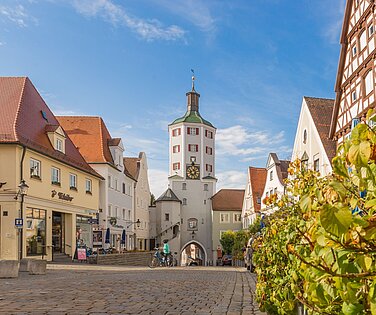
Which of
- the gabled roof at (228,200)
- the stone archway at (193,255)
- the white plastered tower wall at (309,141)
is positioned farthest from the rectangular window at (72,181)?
the stone archway at (193,255)

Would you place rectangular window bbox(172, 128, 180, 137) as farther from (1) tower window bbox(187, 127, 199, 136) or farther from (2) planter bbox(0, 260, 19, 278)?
(2) planter bbox(0, 260, 19, 278)

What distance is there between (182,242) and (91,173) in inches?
1507

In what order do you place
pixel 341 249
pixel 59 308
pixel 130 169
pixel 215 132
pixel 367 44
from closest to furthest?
1. pixel 341 249
2. pixel 59 308
3. pixel 367 44
4. pixel 130 169
5. pixel 215 132

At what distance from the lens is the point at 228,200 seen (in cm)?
7425

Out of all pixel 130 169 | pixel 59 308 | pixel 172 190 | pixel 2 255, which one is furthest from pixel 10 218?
pixel 172 190

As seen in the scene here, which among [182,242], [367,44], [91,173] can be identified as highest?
[367,44]

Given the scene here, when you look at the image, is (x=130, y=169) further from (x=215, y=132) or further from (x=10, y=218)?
(x=10, y=218)

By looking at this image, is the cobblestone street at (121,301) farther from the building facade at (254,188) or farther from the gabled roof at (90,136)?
the building facade at (254,188)

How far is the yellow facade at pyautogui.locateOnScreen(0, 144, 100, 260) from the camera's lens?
85.1ft

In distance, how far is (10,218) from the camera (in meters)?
26.0

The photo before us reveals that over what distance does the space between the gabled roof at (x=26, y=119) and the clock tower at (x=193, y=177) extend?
4012 cm

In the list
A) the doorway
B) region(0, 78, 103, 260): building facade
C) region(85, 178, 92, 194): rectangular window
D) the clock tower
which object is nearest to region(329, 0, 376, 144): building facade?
region(0, 78, 103, 260): building facade

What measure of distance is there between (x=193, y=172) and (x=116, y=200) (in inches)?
1219

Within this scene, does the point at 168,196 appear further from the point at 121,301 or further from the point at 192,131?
the point at 121,301
